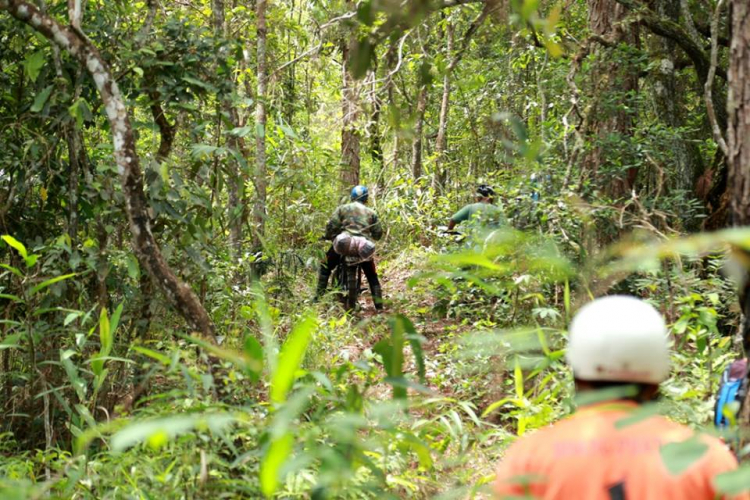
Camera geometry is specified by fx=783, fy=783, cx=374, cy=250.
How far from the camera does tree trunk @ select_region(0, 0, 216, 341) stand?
4.48 m

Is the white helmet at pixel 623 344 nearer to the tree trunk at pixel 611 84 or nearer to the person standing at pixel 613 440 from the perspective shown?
the person standing at pixel 613 440

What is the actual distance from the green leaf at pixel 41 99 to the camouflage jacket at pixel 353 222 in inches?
197

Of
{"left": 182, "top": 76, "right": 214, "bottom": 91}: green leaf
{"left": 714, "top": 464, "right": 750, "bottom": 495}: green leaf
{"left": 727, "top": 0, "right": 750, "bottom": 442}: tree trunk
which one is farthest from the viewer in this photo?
{"left": 182, "top": 76, "right": 214, "bottom": 91}: green leaf

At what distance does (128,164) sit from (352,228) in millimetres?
5385

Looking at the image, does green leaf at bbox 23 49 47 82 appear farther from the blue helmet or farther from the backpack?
the blue helmet

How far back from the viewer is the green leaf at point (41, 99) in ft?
16.5

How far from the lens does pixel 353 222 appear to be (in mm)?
9844

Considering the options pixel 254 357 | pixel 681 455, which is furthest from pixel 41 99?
pixel 681 455

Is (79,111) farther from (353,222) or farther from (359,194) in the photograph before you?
(359,194)

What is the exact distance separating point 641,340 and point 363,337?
6.18 meters

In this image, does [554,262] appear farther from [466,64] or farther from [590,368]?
[466,64]

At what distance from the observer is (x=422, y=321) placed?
8984 millimetres

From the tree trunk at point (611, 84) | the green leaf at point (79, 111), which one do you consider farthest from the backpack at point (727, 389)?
the tree trunk at point (611, 84)

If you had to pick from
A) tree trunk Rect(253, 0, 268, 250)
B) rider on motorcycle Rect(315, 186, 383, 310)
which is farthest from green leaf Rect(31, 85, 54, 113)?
rider on motorcycle Rect(315, 186, 383, 310)
